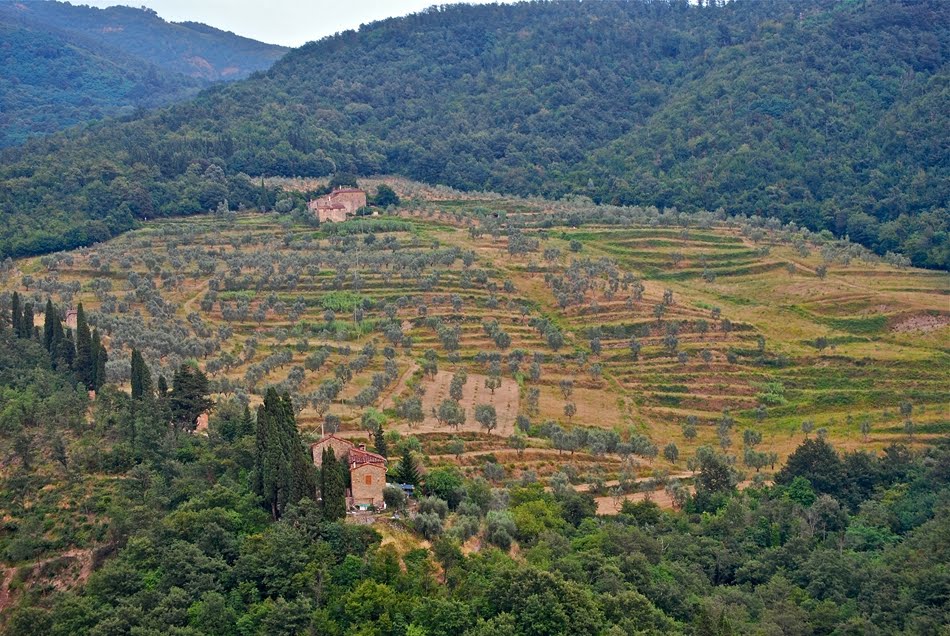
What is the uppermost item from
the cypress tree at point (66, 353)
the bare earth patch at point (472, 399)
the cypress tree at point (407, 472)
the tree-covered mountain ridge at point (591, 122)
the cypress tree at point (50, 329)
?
the tree-covered mountain ridge at point (591, 122)

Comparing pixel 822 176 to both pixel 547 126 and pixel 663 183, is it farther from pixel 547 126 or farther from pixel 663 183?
pixel 547 126

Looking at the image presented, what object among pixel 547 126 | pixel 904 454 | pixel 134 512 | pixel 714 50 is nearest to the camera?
pixel 134 512

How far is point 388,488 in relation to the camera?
146 feet

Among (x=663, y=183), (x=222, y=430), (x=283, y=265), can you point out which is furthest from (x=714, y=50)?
(x=222, y=430)

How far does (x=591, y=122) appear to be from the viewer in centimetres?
13775

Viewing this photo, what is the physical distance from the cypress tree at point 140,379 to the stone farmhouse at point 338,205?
4590 cm

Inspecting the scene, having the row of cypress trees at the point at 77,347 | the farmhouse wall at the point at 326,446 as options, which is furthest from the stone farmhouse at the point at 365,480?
the row of cypress trees at the point at 77,347

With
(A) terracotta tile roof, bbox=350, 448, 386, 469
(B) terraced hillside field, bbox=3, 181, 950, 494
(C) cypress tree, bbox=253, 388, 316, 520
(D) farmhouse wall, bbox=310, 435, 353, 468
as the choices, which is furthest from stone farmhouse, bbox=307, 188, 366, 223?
(A) terracotta tile roof, bbox=350, 448, 386, 469

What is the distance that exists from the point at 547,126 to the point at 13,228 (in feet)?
213

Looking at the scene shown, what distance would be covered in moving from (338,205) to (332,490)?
6091 cm

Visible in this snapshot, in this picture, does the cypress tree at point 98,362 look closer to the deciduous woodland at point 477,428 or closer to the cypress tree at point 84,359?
the deciduous woodland at point 477,428

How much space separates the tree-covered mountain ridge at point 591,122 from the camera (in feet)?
344

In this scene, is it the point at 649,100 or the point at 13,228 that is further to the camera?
the point at 649,100

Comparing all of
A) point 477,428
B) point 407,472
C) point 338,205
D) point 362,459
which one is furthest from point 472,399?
point 338,205
